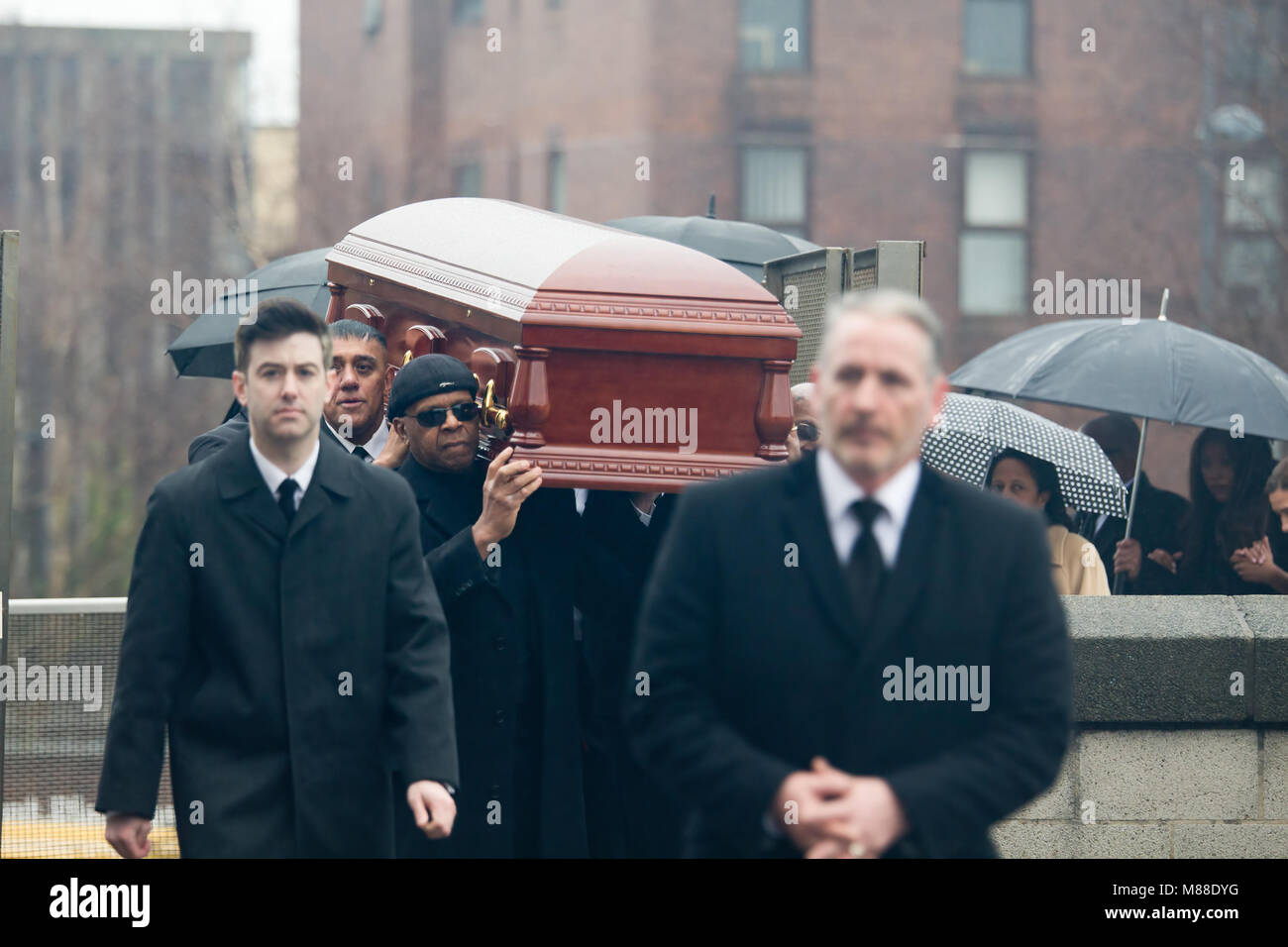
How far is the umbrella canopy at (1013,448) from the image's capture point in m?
7.18

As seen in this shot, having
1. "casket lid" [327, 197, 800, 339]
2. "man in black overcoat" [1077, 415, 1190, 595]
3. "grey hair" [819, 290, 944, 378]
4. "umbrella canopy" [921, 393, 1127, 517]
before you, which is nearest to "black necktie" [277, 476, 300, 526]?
"casket lid" [327, 197, 800, 339]

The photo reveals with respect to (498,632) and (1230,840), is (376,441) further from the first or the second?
(1230,840)

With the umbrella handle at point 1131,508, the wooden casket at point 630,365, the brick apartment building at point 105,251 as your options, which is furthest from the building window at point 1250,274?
the wooden casket at point 630,365

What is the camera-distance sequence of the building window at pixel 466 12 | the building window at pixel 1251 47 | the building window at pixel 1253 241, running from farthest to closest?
the building window at pixel 466 12 < the building window at pixel 1253 241 < the building window at pixel 1251 47

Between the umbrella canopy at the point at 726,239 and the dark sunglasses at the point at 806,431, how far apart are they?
6.21ft

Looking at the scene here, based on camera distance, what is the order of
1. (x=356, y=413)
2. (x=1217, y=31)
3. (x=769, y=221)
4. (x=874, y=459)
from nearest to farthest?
(x=874, y=459) → (x=356, y=413) → (x=1217, y=31) → (x=769, y=221)

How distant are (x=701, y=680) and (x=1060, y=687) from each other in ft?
1.94

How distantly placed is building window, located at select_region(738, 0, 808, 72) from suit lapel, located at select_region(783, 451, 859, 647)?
23.3 meters

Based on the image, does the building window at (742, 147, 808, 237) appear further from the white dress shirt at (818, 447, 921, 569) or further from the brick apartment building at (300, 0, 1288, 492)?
the white dress shirt at (818, 447, 921, 569)

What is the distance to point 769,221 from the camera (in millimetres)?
26312

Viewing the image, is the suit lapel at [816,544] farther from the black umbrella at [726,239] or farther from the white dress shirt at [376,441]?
the black umbrella at [726,239]

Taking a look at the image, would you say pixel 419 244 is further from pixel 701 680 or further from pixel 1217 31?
pixel 1217 31

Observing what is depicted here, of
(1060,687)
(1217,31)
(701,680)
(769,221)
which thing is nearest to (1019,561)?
(1060,687)
